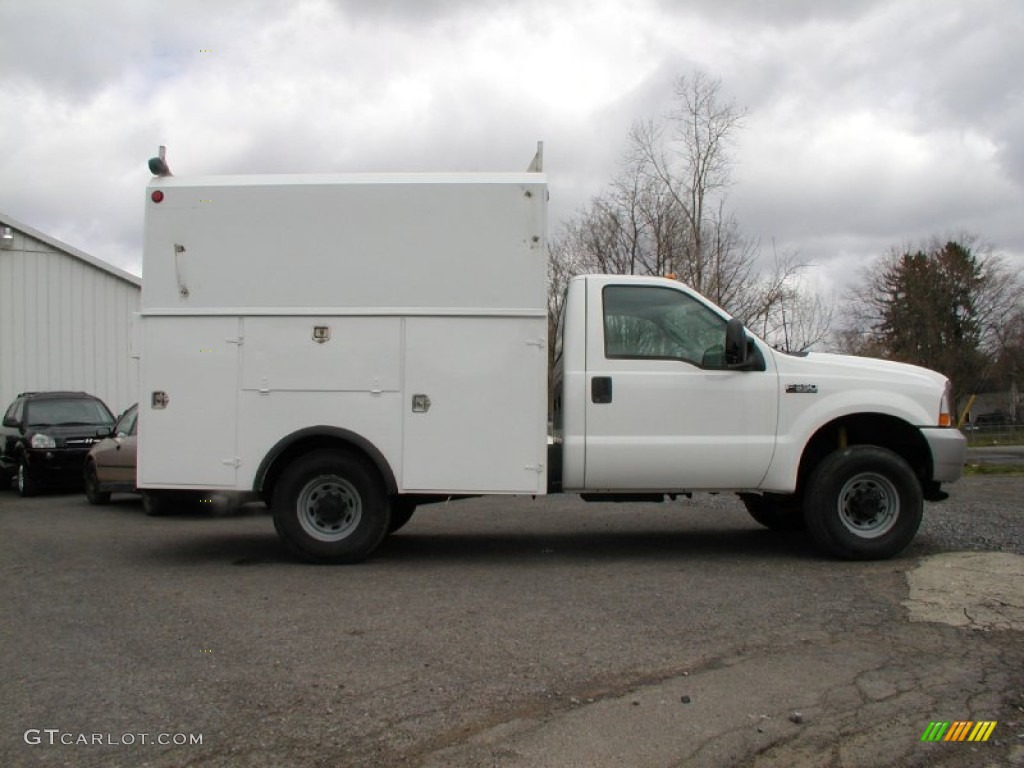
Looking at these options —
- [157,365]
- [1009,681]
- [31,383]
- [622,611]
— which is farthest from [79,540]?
[31,383]

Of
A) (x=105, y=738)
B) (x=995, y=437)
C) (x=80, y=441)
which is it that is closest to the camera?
(x=105, y=738)

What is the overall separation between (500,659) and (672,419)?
2913mm

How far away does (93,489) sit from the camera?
12516 mm

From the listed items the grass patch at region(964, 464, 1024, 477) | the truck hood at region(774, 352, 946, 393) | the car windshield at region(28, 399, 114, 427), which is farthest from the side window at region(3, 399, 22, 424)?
the grass patch at region(964, 464, 1024, 477)

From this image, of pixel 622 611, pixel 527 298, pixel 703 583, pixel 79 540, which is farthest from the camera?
pixel 79 540

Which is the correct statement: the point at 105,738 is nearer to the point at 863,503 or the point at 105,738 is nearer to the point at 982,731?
the point at 982,731

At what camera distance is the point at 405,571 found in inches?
276

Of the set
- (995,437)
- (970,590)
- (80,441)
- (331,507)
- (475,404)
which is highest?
(475,404)

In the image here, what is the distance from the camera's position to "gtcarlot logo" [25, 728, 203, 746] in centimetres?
362

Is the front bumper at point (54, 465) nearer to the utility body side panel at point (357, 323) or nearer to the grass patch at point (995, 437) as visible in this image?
the utility body side panel at point (357, 323)

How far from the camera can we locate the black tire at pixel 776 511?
8123 millimetres

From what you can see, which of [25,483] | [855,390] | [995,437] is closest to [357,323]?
[855,390]

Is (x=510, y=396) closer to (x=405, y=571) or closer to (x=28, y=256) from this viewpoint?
(x=405, y=571)

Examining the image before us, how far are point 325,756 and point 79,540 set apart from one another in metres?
6.75
